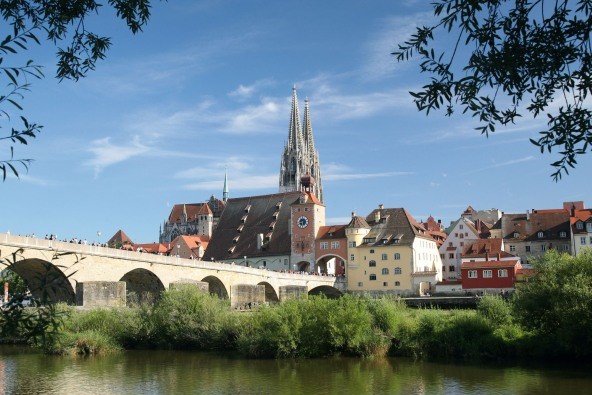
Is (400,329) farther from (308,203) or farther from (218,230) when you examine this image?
(218,230)

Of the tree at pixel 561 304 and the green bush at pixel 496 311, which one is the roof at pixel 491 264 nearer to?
the green bush at pixel 496 311

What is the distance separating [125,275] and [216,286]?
35.2 feet

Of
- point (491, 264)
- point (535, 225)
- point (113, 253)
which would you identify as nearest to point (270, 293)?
point (491, 264)

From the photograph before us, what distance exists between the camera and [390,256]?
3056 inches

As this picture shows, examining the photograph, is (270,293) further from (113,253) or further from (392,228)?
(113,253)

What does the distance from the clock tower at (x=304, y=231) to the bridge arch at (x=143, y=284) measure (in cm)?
3277

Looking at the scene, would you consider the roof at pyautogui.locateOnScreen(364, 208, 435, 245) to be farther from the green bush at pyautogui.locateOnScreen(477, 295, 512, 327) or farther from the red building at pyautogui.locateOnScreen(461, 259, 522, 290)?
the green bush at pyautogui.locateOnScreen(477, 295, 512, 327)

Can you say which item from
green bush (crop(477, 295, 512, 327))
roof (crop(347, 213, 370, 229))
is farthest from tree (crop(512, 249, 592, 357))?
roof (crop(347, 213, 370, 229))

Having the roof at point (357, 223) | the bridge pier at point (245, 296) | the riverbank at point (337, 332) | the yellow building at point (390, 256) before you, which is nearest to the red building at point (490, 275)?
the yellow building at point (390, 256)

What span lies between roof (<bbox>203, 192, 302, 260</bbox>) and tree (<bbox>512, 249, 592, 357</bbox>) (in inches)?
2135

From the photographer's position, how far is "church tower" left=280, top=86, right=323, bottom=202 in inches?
5689

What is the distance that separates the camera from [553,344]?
29.8 meters

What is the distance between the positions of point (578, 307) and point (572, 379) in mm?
4085

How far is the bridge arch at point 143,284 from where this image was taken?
49.7 meters
